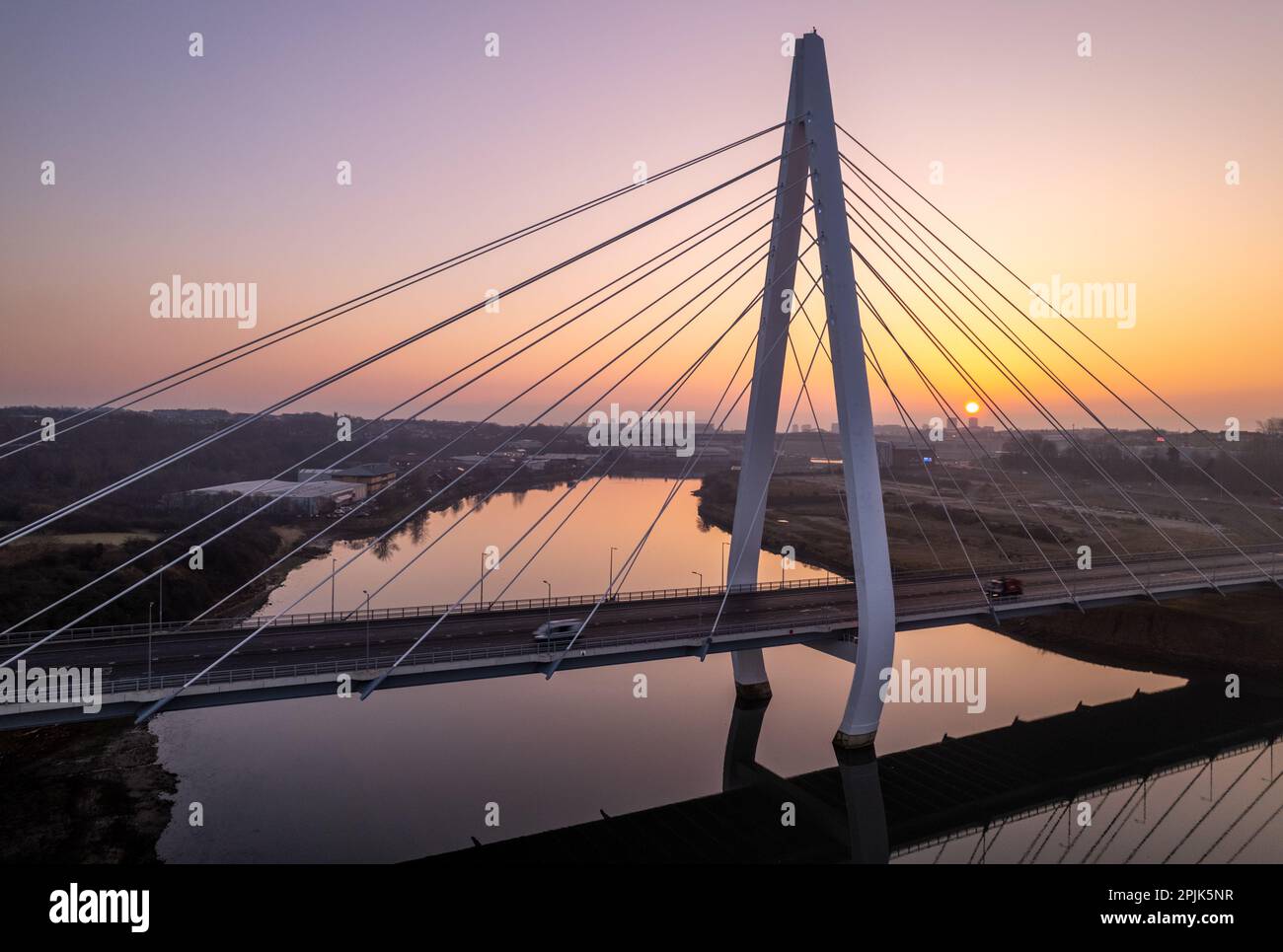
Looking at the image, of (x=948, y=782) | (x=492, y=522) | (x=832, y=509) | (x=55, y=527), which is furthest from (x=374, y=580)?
(x=832, y=509)

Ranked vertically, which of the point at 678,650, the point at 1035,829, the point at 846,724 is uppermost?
the point at 678,650

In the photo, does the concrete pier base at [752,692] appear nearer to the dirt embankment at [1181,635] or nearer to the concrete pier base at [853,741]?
the concrete pier base at [853,741]

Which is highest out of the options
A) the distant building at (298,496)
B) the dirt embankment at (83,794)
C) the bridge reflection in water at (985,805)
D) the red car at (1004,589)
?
the distant building at (298,496)

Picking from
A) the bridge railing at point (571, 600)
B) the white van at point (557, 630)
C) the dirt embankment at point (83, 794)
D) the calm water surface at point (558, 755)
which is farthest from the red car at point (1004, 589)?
the dirt embankment at point (83, 794)

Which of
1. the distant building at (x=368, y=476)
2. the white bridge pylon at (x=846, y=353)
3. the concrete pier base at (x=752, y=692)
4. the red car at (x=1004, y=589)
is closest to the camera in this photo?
the white bridge pylon at (x=846, y=353)

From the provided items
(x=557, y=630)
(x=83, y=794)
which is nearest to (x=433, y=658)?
(x=557, y=630)

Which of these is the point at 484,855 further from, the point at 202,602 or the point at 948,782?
the point at 202,602
